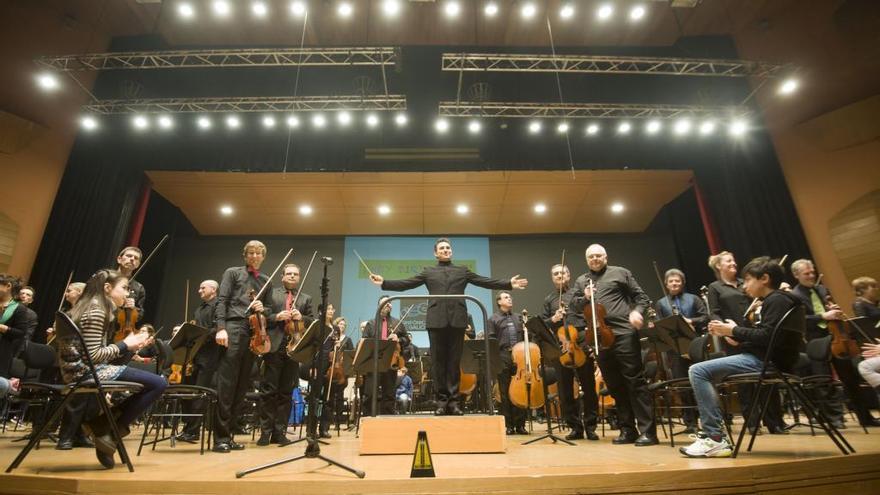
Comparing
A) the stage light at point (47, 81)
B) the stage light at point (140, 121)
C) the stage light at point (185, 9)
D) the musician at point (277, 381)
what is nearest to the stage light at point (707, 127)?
the musician at point (277, 381)

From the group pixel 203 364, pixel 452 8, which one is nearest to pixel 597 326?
pixel 203 364

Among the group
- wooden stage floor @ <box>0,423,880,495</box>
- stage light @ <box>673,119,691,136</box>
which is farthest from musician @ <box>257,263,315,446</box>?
stage light @ <box>673,119,691,136</box>

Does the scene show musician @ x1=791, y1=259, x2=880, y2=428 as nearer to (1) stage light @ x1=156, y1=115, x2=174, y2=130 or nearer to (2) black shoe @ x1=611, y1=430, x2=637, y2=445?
(2) black shoe @ x1=611, y1=430, x2=637, y2=445

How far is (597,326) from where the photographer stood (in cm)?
379

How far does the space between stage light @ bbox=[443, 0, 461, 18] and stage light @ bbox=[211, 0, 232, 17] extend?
3.73 m

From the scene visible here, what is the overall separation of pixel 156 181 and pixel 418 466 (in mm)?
9307

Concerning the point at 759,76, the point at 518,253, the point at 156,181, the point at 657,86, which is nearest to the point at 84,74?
the point at 156,181

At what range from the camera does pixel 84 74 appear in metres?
7.99

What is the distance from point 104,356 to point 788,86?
31.8ft

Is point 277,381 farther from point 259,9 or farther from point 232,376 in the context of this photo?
point 259,9

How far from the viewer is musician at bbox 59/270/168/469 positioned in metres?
2.58

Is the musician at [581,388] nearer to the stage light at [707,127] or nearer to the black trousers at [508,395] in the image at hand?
the black trousers at [508,395]

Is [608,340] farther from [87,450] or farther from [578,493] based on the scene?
[87,450]

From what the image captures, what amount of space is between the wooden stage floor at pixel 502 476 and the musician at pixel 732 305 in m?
1.30
